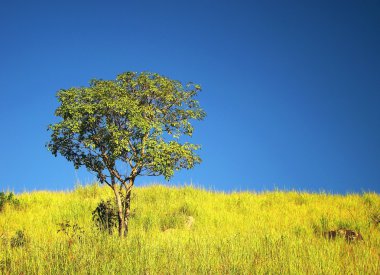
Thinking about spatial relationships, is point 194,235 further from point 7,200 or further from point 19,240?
point 7,200

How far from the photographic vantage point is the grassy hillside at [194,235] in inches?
363

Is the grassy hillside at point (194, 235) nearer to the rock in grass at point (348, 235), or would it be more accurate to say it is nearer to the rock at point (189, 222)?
the rock at point (189, 222)

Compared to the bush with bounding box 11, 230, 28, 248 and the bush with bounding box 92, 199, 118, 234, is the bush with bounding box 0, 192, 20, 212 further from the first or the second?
the bush with bounding box 11, 230, 28, 248

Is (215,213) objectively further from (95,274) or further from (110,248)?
(95,274)

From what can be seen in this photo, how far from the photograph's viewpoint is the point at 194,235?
48.3ft

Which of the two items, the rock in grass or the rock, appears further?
the rock

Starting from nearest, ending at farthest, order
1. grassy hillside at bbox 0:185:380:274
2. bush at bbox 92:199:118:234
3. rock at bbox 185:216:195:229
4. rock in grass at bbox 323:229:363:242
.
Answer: grassy hillside at bbox 0:185:380:274, rock in grass at bbox 323:229:363:242, bush at bbox 92:199:118:234, rock at bbox 185:216:195:229

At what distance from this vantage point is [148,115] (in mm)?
15672

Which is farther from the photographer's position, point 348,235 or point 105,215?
point 105,215

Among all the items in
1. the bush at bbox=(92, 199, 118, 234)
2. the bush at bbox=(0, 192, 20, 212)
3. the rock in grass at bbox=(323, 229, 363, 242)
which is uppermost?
the bush at bbox=(0, 192, 20, 212)

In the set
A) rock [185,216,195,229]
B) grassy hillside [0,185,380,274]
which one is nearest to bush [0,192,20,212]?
grassy hillside [0,185,380,274]

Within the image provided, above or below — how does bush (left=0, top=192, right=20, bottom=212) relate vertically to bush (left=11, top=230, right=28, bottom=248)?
above

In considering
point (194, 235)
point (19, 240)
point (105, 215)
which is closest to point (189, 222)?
point (194, 235)

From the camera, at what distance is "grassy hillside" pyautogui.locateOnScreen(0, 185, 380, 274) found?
363 inches
